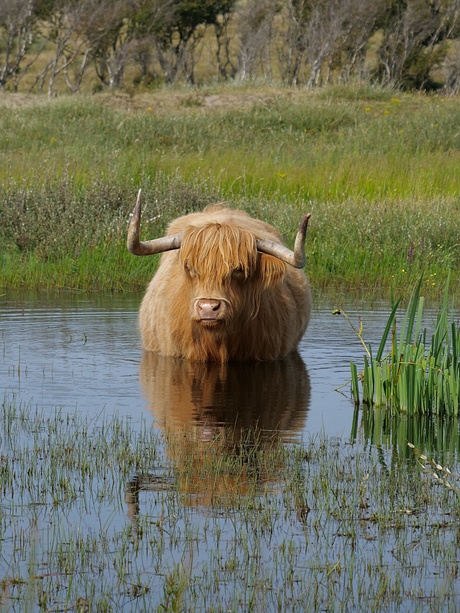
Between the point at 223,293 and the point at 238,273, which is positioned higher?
the point at 238,273

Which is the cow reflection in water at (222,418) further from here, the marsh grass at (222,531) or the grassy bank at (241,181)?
the grassy bank at (241,181)

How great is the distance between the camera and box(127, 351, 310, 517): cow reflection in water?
4.82m

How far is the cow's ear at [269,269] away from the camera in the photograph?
7.93 meters

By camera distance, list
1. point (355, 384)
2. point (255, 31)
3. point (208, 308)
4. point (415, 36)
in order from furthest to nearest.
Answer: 1. point (255, 31)
2. point (415, 36)
3. point (208, 308)
4. point (355, 384)

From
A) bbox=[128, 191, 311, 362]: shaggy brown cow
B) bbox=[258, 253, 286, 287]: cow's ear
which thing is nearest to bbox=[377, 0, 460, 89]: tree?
bbox=[128, 191, 311, 362]: shaggy brown cow

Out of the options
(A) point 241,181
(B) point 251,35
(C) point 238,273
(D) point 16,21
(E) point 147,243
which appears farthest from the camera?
(B) point 251,35

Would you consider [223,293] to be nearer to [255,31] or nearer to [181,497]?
[181,497]

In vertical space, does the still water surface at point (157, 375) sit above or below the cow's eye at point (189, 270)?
below

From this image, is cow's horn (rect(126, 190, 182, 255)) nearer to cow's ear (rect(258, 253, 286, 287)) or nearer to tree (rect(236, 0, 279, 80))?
cow's ear (rect(258, 253, 286, 287))

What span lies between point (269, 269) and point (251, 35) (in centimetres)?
4395

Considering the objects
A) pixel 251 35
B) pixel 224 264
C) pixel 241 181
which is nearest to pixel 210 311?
pixel 224 264

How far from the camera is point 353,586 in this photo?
366 centimetres

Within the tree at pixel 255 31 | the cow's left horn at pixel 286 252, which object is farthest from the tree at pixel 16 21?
the cow's left horn at pixel 286 252

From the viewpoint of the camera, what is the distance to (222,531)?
13.7ft
